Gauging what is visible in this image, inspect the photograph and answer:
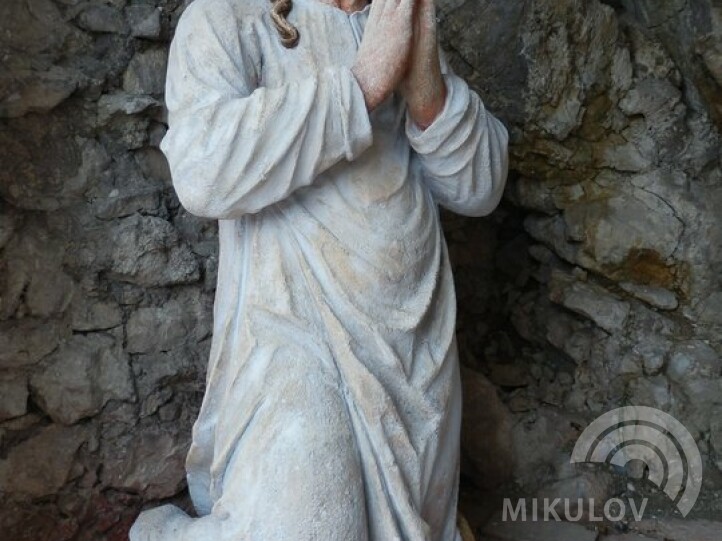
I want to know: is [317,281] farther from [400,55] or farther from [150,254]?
[150,254]

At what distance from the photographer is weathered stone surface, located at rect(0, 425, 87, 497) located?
7.30 ft

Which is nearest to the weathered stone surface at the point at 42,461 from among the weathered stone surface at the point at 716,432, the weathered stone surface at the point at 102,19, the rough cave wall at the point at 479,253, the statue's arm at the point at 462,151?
the rough cave wall at the point at 479,253

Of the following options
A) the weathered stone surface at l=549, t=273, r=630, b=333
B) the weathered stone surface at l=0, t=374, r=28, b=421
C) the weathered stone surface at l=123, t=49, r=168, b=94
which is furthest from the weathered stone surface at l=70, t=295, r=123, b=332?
the weathered stone surface at l=549, t=273, r=630, b=333

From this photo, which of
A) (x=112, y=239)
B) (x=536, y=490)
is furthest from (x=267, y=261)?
(x=536, y=490)

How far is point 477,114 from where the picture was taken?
72.1 inches

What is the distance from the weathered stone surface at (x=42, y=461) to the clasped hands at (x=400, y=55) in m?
1.29

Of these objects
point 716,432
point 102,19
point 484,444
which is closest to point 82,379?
point 102,19

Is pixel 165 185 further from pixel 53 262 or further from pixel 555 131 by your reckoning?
pixel 555 131

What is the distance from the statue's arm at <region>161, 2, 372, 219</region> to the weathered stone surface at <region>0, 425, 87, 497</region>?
1.00 m

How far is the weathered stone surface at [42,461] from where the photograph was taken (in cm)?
222

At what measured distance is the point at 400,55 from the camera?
166 centimetres

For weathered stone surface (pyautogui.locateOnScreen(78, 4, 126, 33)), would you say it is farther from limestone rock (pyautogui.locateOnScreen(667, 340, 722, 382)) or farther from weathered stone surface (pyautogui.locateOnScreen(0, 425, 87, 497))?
limestone rock (pyautogui.locateOnScreen(667, 340, 722, 382))

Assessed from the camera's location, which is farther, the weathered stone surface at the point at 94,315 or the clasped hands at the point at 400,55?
the weathered stone surface at the point at 94,315

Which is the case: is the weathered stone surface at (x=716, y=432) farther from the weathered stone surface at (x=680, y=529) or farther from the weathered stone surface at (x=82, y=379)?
the weathered stone surface at (x=82, y=379)
